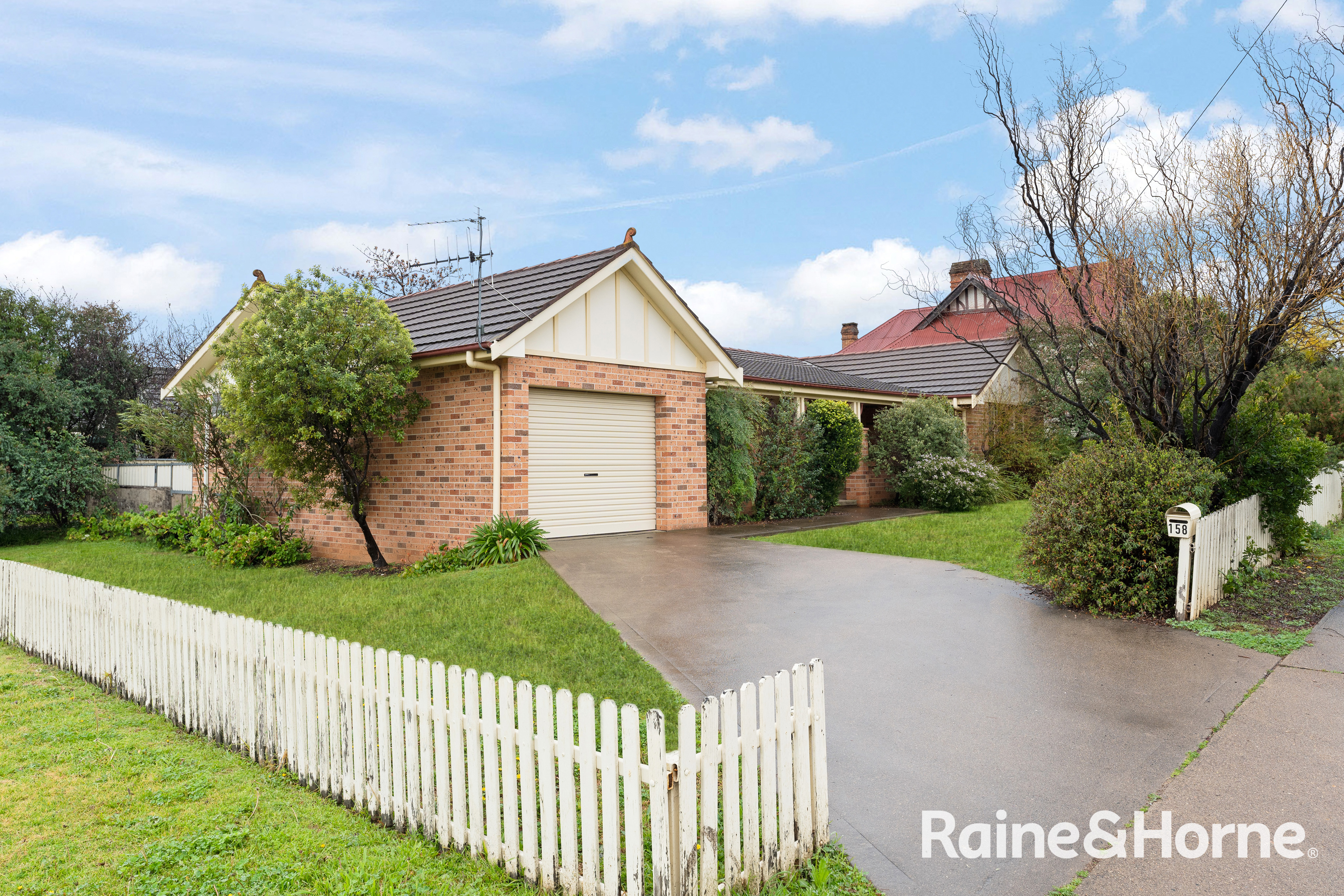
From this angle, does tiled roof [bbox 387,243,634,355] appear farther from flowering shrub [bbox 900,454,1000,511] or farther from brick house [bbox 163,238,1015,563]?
flowering shrub [bbox 900,454,1000,511]

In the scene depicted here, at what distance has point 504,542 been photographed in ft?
36.6

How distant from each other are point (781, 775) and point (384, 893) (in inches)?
66.7

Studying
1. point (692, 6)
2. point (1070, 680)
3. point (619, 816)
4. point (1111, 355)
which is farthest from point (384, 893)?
point (692, 6)

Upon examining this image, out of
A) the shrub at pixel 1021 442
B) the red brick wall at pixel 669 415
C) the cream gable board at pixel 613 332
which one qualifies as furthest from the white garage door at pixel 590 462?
the shrub at pixel 1021 442

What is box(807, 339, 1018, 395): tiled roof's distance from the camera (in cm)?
2256

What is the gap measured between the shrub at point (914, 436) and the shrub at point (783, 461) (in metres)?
3.16

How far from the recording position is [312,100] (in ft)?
41.7

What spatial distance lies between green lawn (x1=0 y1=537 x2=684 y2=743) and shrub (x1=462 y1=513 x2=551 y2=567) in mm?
447

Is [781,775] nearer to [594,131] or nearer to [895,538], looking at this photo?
[895,538]

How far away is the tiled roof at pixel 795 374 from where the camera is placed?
58.6 ft

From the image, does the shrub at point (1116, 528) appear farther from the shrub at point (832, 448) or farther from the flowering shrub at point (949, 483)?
the flowering shrub at point (949, 483)

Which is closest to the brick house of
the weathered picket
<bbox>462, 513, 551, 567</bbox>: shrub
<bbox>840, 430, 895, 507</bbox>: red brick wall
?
<bbox>462, 513, 551, 567</bbox>: shrub

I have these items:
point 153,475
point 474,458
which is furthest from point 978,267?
point 153,475

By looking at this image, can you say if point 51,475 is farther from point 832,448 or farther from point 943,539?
point 943,539
